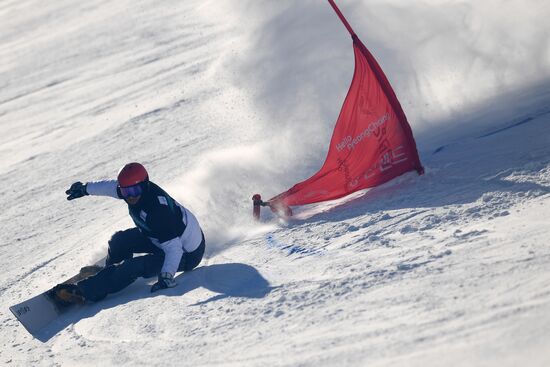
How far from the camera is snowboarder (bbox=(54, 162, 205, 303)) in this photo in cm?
579

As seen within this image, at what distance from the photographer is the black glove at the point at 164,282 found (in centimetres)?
569

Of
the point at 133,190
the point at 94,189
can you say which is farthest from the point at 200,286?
the point at 94,189

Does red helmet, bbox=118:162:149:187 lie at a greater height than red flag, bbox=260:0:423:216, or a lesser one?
greater

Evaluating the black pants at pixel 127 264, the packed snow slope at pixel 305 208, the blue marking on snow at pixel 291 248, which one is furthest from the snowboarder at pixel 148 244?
the blue marking on snow at pixel 291 248

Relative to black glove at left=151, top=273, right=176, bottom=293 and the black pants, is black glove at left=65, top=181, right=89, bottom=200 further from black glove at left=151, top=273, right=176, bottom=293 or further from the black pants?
black glove at left=151, top=273, right=176, bottom=293

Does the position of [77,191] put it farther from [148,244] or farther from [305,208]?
[305,208]

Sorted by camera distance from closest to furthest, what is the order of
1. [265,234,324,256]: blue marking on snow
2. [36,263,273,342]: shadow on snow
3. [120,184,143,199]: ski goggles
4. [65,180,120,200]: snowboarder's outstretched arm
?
[36,263,273,342]: shadow on snow → [265,234,324,256]: blue marking on snow → [120,184,143,199]: ski goggles → [65,180,120,200]: snowboarder's outstretched arm

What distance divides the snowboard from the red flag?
2.21m

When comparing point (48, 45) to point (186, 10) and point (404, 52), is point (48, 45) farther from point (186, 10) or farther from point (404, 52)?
point (404, 52)

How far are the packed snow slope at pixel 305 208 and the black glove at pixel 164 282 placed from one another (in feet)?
0.26

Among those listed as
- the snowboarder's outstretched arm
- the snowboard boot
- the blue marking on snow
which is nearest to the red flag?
the blue marking on snow

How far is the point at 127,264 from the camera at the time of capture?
19.3ft

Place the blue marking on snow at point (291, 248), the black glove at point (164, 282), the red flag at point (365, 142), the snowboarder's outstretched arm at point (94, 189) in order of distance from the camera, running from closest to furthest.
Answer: the blue marking on snow at point (291, 248), the black glove at point (164, 282), the snowboarder's outstretched arm at point (94, 189), the red flag at point (365, 142)

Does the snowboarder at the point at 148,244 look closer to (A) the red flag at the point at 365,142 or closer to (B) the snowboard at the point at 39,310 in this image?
(B) the snowboard at the point at 39,310
